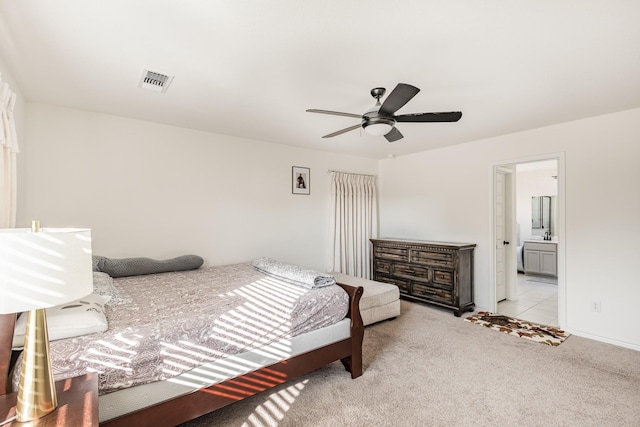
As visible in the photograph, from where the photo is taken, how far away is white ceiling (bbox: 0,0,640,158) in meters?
1.57

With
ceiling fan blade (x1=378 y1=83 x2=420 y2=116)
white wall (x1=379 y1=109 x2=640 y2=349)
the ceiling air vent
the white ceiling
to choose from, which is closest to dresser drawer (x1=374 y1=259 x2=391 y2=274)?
white wall (x1=379 y1=109 x2=640 y2=349)

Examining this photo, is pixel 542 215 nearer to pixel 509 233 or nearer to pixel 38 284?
pixel 509 233

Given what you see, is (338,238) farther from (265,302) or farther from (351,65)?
(351,65)

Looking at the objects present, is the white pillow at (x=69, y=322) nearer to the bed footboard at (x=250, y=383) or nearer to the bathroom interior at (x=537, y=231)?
the bed footboard at (x=250, y=383)

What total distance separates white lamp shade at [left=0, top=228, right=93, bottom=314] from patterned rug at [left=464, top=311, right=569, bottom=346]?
3919mm

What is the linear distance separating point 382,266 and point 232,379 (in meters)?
3.33

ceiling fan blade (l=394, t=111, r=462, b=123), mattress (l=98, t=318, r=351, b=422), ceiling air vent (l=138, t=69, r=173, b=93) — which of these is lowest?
mattress (l=98, t=318, r=351, b=422)

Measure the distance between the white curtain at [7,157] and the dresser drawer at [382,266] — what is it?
422 cm

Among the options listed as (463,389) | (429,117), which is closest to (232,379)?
(463,389)

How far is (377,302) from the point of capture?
357 cm

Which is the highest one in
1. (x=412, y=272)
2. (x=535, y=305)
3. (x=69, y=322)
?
(x=69, y=322)

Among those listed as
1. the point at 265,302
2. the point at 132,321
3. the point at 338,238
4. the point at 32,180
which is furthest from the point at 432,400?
the point at 32,180

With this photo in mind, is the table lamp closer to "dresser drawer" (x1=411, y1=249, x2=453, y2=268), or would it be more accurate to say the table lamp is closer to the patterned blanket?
the patterned blanket

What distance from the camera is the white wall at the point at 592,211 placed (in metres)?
3.03
